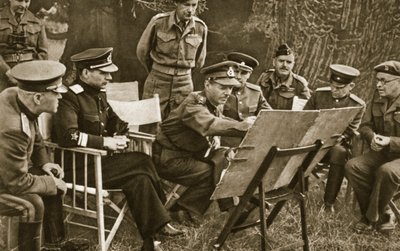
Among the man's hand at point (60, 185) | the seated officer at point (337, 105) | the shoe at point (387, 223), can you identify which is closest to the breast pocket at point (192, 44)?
the seated officer at point (337, 105)

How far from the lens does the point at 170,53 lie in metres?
7.14

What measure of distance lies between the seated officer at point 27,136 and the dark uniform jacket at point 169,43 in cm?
251

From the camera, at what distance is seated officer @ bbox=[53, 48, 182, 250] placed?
5.10 metres

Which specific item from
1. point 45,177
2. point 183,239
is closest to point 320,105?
point 183,239

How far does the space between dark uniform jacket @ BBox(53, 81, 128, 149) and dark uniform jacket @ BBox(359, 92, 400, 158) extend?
246 centimetres

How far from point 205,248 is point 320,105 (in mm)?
2299

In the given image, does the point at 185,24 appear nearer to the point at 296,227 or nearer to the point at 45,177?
the point at 296,227

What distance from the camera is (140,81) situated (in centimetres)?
872

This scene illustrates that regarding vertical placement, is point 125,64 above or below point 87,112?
below

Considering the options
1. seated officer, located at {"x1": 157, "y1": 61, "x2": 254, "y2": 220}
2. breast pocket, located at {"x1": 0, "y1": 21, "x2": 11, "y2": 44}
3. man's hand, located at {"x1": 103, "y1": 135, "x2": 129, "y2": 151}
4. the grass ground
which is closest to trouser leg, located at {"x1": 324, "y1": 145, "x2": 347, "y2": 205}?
the grass ground

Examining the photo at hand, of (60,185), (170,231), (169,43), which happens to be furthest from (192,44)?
(60,185)

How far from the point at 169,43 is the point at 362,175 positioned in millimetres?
2615

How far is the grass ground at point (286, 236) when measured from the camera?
219 inches

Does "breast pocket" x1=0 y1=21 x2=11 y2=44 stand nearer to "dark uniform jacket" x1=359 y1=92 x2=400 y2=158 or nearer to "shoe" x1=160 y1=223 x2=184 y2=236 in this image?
"shoe" x1=160 y1=223 x2=184 y2=236
